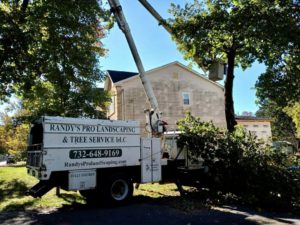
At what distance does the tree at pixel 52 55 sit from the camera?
14.5 meters

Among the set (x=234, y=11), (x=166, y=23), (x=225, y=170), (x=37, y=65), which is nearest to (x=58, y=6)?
(x=37, y=65)

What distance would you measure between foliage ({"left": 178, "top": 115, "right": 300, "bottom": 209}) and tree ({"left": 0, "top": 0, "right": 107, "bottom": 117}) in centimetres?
782

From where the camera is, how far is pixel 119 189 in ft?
35.5

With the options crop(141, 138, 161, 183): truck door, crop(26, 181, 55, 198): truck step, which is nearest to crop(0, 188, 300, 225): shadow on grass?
crop(26, 181, 55, 198): truck step

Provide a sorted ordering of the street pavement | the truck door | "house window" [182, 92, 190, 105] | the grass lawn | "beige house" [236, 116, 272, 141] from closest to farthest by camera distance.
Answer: the street pavement < the grass lawn < the truck door < "house window" [182, 92, 190, 105] < "beige house" [236, 116, 272, 141]

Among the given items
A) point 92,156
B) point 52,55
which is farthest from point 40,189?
point 52,55

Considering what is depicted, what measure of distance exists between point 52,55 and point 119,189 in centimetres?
891

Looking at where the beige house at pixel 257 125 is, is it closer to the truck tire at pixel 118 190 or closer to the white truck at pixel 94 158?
the white truck at pixel 94 158

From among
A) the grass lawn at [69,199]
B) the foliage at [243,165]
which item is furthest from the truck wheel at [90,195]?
the foliage at [243,165]

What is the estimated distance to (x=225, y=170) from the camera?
12.2 meters

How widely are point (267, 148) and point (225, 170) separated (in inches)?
74.1

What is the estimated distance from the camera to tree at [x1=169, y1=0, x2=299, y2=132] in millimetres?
12578

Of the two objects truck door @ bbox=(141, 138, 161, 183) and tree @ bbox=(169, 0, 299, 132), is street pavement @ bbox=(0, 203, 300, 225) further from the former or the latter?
tree @ bbox=(169, 0, 299, 132)

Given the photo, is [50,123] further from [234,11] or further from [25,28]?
[234,11]
